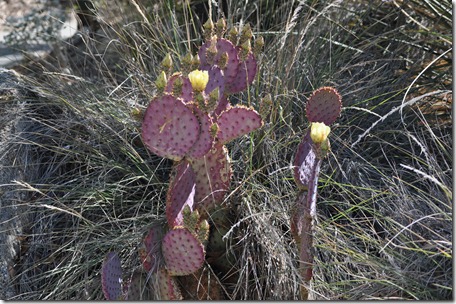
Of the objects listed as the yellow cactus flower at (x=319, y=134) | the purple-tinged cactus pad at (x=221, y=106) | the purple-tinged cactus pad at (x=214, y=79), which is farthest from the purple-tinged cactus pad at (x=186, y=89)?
the yellow cactus flower at (x=319, y=134)

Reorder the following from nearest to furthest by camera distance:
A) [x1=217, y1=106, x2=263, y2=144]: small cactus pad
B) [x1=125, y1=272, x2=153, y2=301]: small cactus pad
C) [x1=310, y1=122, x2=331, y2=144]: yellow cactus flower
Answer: [x1=310, y1=122, x2=331, y2=144]: yellow cactus flower
[x1=217, y1=106, x2=263, y2=144]: small cactus pad
[x1=125, y1=272, x2=153, y2=301]: small cactus pad

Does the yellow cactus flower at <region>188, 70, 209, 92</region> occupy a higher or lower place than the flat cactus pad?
higher

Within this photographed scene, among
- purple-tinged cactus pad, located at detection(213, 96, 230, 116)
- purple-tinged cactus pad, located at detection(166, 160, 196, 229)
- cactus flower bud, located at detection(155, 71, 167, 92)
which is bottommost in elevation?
purple-tinged cactus pad, located at detection(166, 160, 196, 229)

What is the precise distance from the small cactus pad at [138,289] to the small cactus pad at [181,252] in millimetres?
121

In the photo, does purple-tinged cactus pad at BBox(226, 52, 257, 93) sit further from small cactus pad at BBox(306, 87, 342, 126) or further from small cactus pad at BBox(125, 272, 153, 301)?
small cactus pad at BBox(125, 272, 153, 301)

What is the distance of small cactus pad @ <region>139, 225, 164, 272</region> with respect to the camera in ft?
8.71

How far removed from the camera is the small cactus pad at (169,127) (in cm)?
253

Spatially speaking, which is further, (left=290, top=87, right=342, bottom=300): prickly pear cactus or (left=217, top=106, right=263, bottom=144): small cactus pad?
(left=217, top=106, right=263, bottom=144): small cactus pad

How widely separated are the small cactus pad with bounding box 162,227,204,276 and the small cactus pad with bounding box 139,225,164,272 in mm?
44

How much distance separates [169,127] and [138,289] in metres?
0.59

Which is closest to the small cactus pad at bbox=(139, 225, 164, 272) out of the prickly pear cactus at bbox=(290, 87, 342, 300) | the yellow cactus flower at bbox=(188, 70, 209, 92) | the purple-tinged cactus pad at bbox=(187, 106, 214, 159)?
the purple-tinged cactus pad at bbox=(187, 106, 214, 159)

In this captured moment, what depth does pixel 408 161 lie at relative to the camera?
331 cm

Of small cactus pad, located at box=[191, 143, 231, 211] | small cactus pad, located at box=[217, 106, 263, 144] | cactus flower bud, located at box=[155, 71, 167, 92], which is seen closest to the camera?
cactus flower bud, located at box=[155, 71, 167, 92]

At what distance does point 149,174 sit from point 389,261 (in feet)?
3.60
